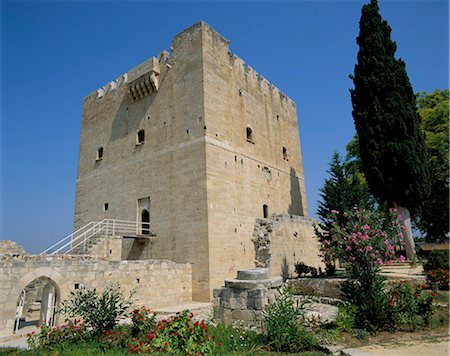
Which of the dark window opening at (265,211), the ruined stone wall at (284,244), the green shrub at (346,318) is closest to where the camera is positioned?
the green shrub at (346,318)

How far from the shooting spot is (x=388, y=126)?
1458cm

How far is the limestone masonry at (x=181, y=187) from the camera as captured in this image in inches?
462

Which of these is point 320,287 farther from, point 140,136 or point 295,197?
point 140,136

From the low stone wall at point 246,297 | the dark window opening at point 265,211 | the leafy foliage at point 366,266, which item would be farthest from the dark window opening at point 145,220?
the leafy foliage at point 366,266

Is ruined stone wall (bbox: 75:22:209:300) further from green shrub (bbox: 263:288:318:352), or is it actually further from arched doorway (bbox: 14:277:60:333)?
green shrub (bbox: 263:288:318:352)

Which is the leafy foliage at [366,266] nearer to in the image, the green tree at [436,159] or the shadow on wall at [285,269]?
the shadow on wall at [285,269]

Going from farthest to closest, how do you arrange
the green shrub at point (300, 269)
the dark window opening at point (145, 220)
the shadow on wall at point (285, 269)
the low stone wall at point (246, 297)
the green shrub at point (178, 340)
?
the green shrub at point (300, 269) → the shadow on wall at point (285, 269) → the dark window opening at point (145, 220) → the low stone wall at point (246, 297) → the green shrub at point (178, 340)

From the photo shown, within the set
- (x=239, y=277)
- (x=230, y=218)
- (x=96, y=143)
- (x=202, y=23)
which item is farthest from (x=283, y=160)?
(x=239, y=277)

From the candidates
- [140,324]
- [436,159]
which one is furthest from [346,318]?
[436,159]

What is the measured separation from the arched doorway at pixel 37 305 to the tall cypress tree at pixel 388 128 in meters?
14.2

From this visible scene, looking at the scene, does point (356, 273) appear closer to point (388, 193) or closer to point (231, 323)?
point (231, 323)

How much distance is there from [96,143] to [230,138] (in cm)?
945

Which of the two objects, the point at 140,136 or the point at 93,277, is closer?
the point at 93,277

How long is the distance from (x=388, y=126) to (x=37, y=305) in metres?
17.9
